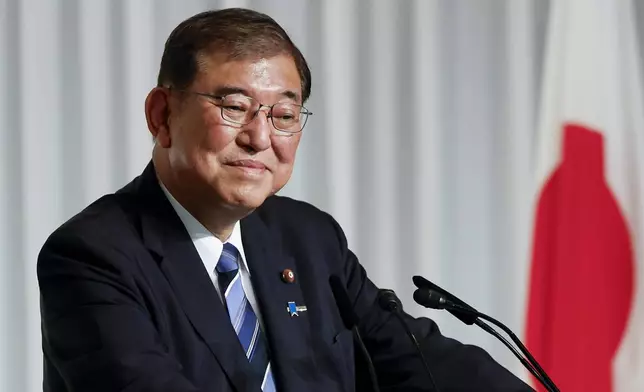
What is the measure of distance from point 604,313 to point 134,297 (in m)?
1.97

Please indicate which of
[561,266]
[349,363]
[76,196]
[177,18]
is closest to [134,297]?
[349,363]

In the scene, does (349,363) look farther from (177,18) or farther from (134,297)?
(177,18)

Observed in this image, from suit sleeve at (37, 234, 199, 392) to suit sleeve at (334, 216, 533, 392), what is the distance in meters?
→ 0.55

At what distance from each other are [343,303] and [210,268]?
0.26m

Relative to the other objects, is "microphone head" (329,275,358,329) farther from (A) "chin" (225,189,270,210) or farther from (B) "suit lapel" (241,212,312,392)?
(A) "chin" (225,189,270,210)

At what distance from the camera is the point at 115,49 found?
2504mm

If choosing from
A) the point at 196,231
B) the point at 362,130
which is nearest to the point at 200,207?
the point at 196,231

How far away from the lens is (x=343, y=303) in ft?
5.36

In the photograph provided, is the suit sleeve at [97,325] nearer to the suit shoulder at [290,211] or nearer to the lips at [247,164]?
the lips at [247,164]

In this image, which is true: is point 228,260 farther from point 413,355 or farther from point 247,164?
point 413,355

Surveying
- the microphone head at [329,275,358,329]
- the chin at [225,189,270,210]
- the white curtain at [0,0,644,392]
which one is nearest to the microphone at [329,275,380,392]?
the microphone head at [329,275,358,329]

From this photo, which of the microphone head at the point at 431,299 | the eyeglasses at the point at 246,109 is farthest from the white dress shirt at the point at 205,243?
the microphone head at the point at 431,299

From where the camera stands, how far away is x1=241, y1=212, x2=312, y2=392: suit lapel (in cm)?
153

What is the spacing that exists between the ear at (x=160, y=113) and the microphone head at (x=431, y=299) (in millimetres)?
535
